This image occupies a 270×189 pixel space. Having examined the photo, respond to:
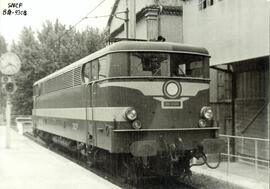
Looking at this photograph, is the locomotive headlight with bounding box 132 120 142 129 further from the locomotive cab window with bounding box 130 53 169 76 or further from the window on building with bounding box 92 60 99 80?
the window on building with bounding box 92 60 99 80

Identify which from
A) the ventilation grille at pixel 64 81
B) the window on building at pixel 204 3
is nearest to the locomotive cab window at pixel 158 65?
the ventilation grille at pixel 64 81

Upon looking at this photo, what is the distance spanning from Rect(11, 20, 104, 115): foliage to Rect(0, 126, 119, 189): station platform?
17945mm

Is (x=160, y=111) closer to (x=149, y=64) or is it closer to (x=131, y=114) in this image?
(x=131, y=114)

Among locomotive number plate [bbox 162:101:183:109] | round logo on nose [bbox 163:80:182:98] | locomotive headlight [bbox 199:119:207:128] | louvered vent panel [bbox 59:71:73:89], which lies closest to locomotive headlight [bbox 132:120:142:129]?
locomotive number plate [bbox 162:101:183:109]

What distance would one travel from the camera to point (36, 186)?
8.66 meters

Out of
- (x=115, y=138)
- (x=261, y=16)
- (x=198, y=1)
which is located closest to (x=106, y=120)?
(x=115, y=138)

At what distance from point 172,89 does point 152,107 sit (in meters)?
0.57

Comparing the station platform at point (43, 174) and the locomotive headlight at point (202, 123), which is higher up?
the locomotive headlight at point (202, 123)

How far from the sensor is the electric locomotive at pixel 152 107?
30.7ft

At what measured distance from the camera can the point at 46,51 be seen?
3228cm

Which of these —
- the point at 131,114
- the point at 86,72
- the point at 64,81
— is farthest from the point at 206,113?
the point at 64,81

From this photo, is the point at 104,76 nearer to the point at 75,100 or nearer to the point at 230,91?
the point at 75,100

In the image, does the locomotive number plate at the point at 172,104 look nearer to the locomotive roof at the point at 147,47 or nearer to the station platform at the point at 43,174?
the locomotive roof at the point at 147,47

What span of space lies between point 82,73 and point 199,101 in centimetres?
326
